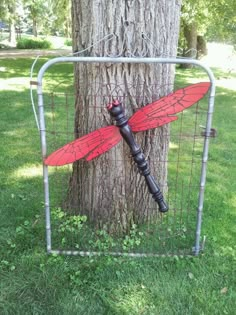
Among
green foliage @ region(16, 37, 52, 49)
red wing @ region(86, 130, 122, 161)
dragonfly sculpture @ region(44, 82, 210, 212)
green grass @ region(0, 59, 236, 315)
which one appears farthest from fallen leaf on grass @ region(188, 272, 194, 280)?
green foliage @ region(16, 37, 52, 49)

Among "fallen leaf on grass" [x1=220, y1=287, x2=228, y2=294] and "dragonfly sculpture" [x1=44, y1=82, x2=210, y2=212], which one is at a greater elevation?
"dragonfly sculpture" [x1=44, y1=82, x2=210, y2=212]

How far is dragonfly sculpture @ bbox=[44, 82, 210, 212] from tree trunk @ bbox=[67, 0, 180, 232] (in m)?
0.19

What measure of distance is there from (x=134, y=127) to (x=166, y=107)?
0.26 m

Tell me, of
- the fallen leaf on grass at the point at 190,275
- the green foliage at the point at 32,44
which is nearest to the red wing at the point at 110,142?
the fallen leaf on grass at the point at 190,275

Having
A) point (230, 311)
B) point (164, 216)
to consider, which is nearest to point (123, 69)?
point (164, 216)

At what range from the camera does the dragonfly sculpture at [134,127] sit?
252 cm

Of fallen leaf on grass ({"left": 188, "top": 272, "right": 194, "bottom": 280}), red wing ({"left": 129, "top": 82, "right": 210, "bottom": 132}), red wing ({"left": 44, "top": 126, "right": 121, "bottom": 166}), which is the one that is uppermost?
red wing ({"left": 129, "top": 82, "right": 210, "bottom": 132})

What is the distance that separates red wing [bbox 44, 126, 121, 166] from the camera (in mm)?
2600

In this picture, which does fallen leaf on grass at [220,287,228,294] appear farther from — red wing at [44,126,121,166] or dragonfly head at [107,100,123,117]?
dragonfly head at [107,100,123,117]

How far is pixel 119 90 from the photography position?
270cm

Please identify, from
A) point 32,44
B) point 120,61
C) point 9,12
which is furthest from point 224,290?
point 32,44

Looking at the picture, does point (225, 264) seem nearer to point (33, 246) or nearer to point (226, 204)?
point (226, 204)

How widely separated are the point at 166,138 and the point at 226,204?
1124 millimetres

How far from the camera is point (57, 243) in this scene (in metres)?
2.97
